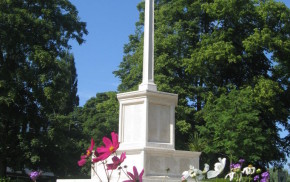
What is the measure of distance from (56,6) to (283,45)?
15.6 m

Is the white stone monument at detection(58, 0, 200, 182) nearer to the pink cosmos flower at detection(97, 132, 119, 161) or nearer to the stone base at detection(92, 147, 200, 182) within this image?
the stone base at detection(92, 147, 200, 182)

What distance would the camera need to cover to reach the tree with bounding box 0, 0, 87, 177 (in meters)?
24.1

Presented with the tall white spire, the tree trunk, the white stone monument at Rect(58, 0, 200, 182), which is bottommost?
the tree trunk

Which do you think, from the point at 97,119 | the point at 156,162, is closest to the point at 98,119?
the point at 97,119

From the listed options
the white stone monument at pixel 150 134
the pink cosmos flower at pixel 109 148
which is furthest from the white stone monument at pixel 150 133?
the pink cosmos flower at pixel 109 148

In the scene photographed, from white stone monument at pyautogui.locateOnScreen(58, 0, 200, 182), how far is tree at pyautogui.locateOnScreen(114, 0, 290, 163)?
11535 millimetres

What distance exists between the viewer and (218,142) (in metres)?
23.7

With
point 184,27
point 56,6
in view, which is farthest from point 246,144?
point 56,6

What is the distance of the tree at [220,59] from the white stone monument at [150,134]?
1154 centimetres

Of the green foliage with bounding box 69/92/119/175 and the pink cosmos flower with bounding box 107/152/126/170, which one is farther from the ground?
the green foliage with bounding box 69/92/119/175

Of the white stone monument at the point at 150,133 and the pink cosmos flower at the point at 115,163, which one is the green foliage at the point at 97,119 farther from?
the pink cosmos flower at the point at 115,163

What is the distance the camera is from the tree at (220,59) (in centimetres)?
2712

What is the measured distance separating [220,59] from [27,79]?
12.7 meters

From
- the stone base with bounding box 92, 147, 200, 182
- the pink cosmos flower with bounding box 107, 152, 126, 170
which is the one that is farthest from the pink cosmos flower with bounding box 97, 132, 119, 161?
the stone base with bounding box 92, 147, 200, 182
